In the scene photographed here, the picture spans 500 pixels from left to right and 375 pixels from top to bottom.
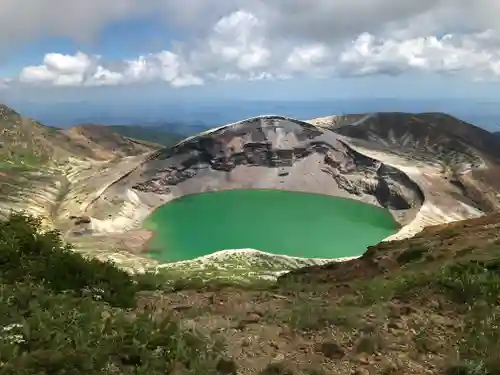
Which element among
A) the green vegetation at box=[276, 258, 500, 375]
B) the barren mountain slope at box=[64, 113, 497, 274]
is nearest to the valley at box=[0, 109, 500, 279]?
the barren mountain slope at box=[64, 113, 497, 274]

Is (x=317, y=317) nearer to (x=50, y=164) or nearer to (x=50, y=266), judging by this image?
(x=50, y=266)

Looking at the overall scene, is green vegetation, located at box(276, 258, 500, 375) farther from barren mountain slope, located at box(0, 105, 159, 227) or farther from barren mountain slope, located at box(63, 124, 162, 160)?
barren mountain slope, located at box(63, 124, 162, 160)

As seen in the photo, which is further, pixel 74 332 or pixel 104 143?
pixel 104 143

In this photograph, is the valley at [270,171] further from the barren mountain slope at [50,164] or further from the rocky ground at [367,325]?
the rocky ground at [367,325]

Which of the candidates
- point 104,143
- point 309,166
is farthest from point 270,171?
point 104,143

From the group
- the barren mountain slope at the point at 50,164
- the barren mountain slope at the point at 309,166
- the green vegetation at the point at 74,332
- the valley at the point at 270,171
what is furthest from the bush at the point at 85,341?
the barren mountain slope at the point at 309,166

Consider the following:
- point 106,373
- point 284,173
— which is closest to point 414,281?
point 106,373
